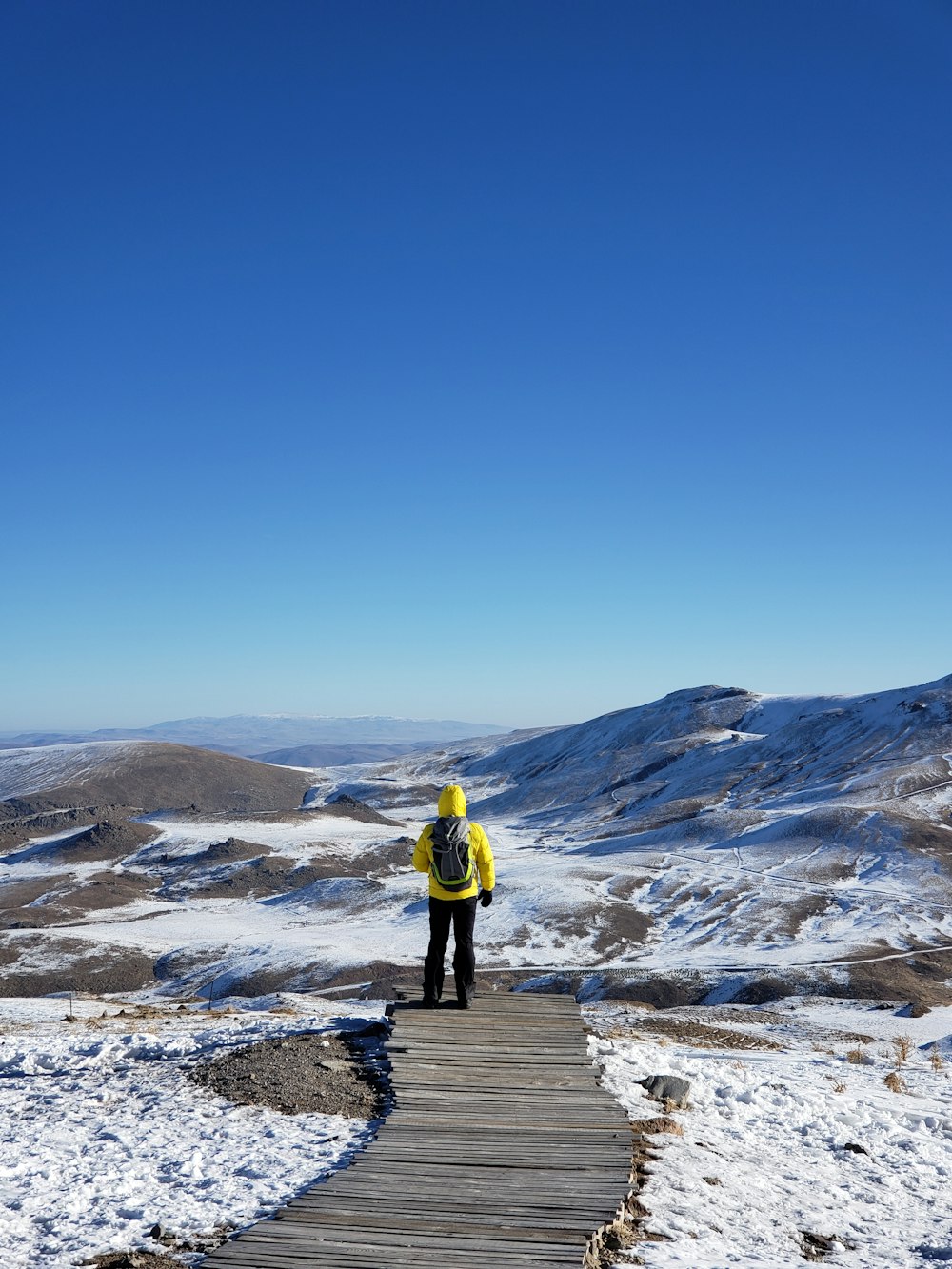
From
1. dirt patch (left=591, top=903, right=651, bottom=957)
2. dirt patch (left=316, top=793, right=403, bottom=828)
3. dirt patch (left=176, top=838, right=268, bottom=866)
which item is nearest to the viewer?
dirt patch (left=591, top=903, right=651, bottom=957)

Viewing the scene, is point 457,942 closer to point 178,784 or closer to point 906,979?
point 906,979

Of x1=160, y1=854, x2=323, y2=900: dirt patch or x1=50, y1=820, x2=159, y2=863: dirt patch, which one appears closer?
x1=160, y1=854, x2=323, y2=900: dirt patch

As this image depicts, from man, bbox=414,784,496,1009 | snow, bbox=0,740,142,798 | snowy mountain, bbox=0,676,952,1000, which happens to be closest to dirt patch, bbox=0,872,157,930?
snowy mountain, bbox=0,676,952,1000

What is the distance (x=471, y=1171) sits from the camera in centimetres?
743

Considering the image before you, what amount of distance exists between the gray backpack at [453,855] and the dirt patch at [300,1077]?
2263mm

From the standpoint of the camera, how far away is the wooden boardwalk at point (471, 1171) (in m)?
6.13

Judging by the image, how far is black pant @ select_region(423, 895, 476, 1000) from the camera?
452 inches

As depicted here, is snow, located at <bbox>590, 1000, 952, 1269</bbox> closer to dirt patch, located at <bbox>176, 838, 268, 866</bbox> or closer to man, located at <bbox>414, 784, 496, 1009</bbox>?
man, located at <bbox>414, 784, 496, 1009</bbox>

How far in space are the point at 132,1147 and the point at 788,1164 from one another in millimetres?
6257

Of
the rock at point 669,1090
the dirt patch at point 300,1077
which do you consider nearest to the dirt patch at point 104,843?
the dirt patch at point 300,1077

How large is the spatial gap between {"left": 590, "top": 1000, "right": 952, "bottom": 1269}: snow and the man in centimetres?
231

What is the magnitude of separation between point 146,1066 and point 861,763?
101879mm

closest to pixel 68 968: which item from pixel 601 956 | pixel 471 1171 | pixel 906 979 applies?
pixel 601 956

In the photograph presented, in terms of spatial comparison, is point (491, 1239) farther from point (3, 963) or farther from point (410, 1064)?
point (3, 963)
